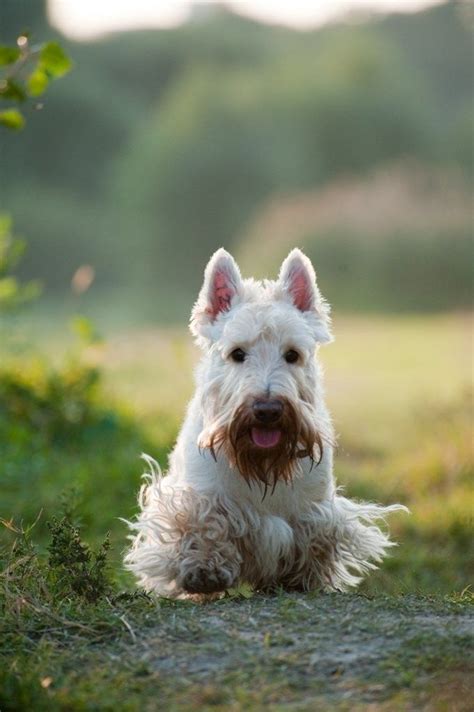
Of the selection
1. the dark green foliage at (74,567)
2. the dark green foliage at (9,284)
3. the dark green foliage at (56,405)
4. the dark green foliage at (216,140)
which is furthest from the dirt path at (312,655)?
the dark green foliage at (216,140)

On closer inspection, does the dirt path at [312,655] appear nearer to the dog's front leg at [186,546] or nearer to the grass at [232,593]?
the grass at [232,593]

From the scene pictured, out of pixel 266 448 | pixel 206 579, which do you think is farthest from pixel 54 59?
pixel 206 579

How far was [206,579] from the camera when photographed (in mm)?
5672

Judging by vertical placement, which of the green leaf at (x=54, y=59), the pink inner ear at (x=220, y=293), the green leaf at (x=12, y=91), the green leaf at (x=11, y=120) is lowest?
the pink inner ear at (x=220, y=293)

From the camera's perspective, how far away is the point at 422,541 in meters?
9.48

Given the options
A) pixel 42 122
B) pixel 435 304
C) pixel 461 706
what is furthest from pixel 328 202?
pixel 461 706

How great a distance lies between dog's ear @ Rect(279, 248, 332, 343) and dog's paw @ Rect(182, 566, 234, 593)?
56.3 inches

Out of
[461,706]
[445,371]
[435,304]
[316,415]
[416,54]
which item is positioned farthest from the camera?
[416,54]

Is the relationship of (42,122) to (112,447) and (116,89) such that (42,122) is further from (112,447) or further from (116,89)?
(112,447)

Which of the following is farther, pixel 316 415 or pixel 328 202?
pixel 328 202

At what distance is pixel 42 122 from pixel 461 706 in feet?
95.0

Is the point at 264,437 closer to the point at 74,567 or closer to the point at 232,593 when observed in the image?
the point at 74,567

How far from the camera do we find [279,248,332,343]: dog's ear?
20.2 ft

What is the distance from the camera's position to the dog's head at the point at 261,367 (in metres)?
5.46
